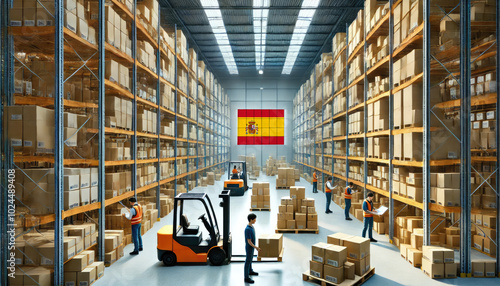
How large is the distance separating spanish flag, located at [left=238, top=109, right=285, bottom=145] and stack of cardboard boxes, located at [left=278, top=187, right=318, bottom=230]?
2259 cm

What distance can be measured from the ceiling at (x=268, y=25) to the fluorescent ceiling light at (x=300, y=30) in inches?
9.2

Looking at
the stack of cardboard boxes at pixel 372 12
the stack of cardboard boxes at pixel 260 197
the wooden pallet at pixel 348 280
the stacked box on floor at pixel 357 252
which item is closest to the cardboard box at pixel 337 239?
the stacked box on floor at pixel 357 252

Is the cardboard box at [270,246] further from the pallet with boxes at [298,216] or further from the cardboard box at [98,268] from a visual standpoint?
the cardboard box at [98,268]

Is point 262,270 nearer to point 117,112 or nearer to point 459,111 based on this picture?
point 459,111

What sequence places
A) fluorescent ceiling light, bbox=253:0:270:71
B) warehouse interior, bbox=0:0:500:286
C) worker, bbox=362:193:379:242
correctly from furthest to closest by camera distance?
fluorescent ceiling light, bbox=253:0:270:71, worker, bbox=362:193:379:242, warehouse interior, bbox=0:0:500:286

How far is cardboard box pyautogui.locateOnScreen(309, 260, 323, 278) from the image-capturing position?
587 centimetres

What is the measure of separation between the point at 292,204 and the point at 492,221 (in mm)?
4789

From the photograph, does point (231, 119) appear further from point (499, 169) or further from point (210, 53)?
point (499, 169)

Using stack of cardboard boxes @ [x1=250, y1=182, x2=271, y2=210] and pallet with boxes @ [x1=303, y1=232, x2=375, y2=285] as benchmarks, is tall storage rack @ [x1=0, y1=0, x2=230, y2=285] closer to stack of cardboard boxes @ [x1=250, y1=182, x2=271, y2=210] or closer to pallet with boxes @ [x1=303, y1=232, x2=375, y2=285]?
stack of cardboard boxes @ [x1=250, y1=182, x2=271, y2=210]

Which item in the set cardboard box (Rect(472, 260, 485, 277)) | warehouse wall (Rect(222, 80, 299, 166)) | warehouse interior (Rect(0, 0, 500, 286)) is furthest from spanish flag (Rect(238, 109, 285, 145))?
cardboard box (Rect(472, 260, 485, 277))

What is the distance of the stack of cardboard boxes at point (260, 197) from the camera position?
12.8 m

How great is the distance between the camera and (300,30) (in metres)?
18.3

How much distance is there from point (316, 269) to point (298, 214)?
3567 mm

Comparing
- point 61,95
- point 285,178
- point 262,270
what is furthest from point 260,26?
point 262,270
